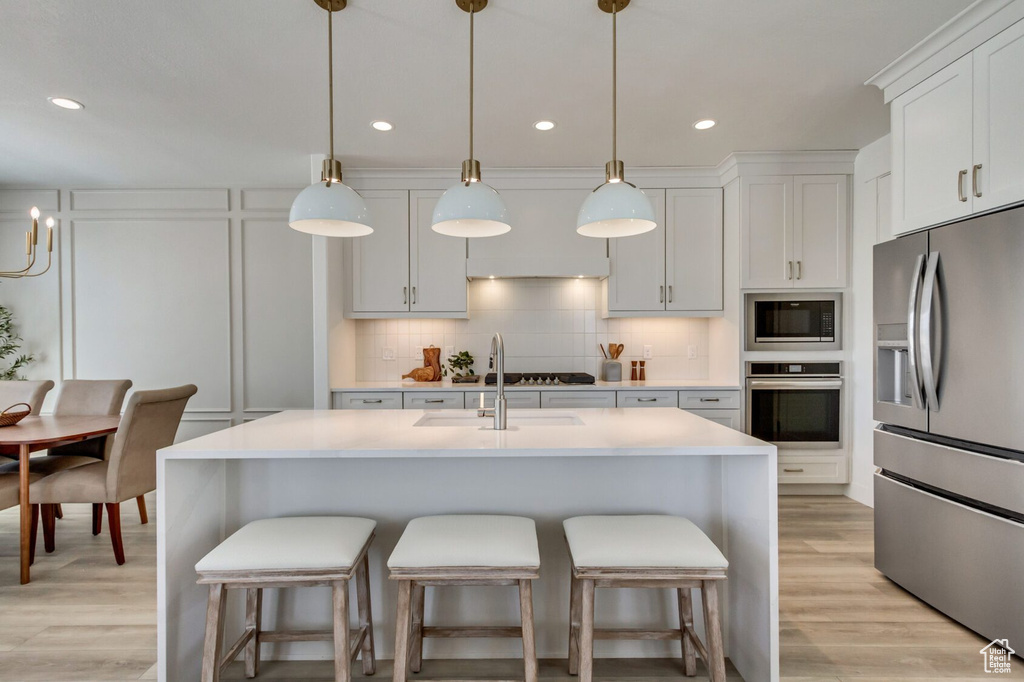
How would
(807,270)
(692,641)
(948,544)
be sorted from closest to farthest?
(692,641) < (948,544) < (807,270)

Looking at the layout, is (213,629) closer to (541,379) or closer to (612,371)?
(541,379)

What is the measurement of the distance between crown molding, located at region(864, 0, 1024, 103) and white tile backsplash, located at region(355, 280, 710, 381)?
7.24 feet

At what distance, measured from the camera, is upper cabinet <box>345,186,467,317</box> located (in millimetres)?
4059

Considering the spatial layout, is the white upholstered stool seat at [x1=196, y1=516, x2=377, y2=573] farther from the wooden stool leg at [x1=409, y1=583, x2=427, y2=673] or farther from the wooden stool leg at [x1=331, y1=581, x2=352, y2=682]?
the wooden stool leg at [x1=409, y1=583, x2=427, y2=673]

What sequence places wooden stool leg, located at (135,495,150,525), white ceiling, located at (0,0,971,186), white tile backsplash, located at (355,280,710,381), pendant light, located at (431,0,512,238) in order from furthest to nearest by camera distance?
white tile backsplash, located at (355,280,710,381) < wooden stool leg, located at (135,495,150,525) < white ceiling, located at (0,0,971,186) < pendant light, located at (431,0,512,238)

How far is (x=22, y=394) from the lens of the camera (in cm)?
349

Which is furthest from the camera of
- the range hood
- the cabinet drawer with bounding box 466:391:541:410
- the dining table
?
the range hood

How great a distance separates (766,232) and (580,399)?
1.81 m

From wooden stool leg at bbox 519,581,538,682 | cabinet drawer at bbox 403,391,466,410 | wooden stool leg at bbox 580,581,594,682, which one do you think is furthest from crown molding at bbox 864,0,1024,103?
cabinet drawer at bbox 403,391,466,410

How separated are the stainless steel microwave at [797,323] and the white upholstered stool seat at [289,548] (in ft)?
10.7

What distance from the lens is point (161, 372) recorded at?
4570 mm

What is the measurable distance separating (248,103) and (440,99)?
106 centimetres

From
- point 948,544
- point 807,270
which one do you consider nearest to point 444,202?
point 948,544

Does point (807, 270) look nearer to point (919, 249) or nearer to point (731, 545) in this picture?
point (919, 249)
